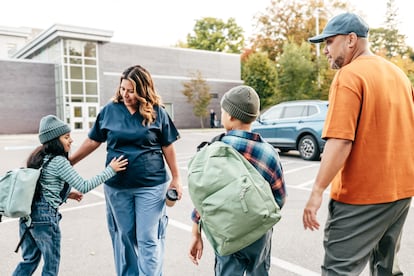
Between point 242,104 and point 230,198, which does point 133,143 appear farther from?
point 230,198

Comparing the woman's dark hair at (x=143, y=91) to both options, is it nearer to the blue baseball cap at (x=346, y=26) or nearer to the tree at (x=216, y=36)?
the blue baseball cap at (x=346, y=26)

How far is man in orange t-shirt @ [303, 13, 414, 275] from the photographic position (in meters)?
2.07

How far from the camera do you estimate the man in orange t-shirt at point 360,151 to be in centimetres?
207

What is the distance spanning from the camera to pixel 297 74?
29281 millimetres

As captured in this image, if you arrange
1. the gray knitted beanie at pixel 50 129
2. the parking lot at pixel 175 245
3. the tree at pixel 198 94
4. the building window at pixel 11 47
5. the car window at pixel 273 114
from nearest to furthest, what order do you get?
the gray knitted beanie at pixel 50 129 → the parking lot at pixel 175 245 → the car window at pixel 273 114 → the tree at pixel 198 94 → the building window at pixel 11 47

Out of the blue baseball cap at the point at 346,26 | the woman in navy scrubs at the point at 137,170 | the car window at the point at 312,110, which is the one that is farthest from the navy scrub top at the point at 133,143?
the car window at the point at 312,110

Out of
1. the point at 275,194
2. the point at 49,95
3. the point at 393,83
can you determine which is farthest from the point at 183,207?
the point at 49,95

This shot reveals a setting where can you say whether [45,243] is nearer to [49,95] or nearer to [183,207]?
[183,207]

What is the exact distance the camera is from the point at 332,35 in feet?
7.29

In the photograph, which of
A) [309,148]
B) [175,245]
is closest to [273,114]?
[309,148]

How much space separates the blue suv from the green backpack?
29.2 ft

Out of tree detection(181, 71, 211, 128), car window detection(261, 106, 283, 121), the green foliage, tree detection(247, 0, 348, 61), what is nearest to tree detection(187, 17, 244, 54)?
tree detection(247, 0, 348, 61)

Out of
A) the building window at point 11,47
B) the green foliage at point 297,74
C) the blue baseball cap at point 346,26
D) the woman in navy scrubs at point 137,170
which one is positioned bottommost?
the woman in navy scrubs at point 137,170

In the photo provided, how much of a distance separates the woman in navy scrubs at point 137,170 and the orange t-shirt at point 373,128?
1.39 metres
